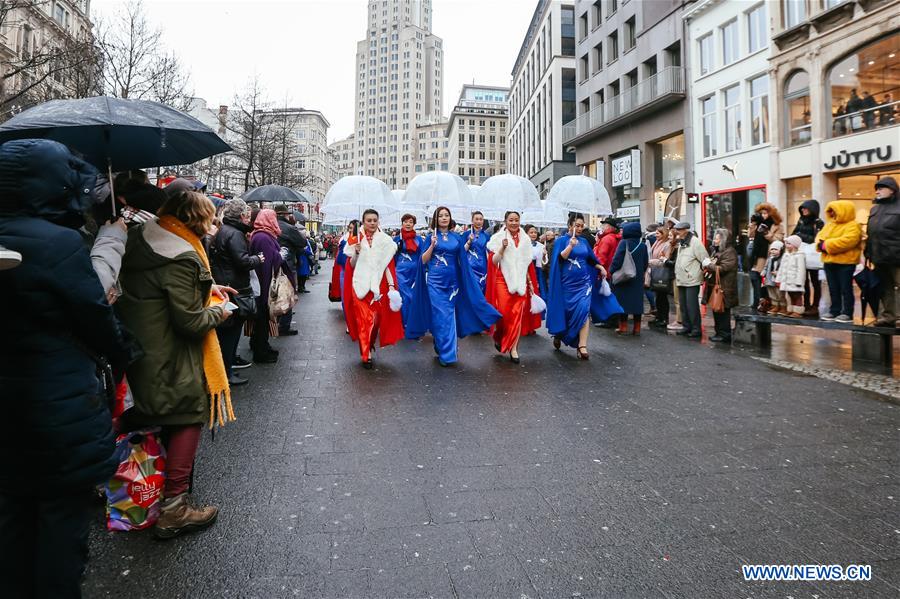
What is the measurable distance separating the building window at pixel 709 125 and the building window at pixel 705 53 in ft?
4.51

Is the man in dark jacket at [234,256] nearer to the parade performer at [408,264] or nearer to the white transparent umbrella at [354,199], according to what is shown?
the parade performer at [408,264]

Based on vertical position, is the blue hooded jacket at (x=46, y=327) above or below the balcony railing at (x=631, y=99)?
below

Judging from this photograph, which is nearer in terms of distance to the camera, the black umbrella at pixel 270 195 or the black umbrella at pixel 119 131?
the black umbrella at pixel 119 131

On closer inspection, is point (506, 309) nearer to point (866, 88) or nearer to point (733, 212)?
point (866, 88)

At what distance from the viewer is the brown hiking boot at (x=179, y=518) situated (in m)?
3.08

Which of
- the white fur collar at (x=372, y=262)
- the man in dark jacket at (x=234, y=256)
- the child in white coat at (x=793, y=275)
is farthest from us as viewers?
the child in white coat at (x=793, y=275)

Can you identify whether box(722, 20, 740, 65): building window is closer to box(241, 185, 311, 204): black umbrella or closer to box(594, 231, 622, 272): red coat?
box(594, 231, 622, 272): red coat

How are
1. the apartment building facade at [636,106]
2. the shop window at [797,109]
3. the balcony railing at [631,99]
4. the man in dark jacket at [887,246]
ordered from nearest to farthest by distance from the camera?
the man in dark jacket at [887,246], the shop window at [797,109], the balcony railing at [631,99], the apartment building facade at [636,106]

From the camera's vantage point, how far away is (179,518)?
3117mm

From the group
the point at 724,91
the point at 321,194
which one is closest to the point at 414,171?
the point at 321,194

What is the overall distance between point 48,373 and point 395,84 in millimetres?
186228

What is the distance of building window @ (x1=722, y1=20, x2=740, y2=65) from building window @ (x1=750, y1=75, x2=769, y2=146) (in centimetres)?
182

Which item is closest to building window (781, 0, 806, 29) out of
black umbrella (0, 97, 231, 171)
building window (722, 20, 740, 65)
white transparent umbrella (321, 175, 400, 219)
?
building window (722, 20, 740, 65)

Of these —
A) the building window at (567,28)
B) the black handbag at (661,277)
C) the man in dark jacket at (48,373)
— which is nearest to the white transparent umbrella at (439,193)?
the black handbag at (661,277)
